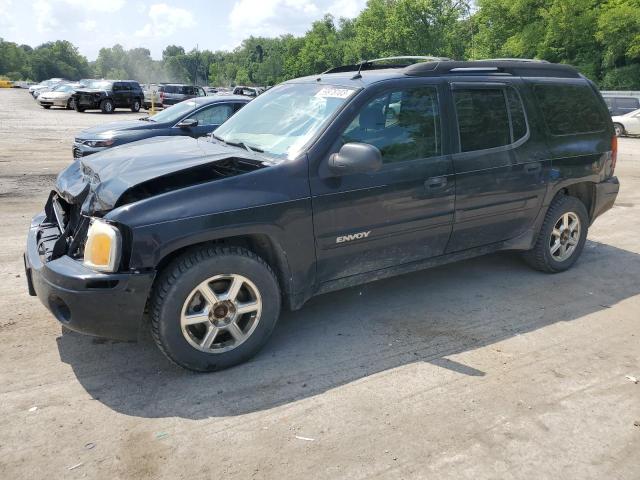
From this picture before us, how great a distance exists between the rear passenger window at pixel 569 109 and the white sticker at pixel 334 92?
196 cm

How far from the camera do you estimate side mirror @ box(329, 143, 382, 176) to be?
3.48m

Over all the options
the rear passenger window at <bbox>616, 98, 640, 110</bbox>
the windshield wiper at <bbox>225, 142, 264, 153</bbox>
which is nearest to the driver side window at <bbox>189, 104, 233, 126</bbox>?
the windshield wiper at <bbox>225, 142, 264, 153</bbox>

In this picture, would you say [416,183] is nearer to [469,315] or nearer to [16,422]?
[469,315]

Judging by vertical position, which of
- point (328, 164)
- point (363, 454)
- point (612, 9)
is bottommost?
point (363, 454)

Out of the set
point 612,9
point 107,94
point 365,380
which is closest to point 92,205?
point 365,380

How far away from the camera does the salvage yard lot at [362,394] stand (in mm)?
2672

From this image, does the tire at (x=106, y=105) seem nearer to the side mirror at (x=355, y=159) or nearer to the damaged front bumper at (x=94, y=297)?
the damaged front bumper at (x=94, y=297)

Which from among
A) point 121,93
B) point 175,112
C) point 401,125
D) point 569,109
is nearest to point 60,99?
point 121,93

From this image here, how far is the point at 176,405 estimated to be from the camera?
3.10m

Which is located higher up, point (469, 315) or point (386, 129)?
point (386, 129)

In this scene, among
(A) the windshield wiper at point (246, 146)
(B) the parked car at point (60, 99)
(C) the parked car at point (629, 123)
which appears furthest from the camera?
(B) the parked car at point (60, 99)

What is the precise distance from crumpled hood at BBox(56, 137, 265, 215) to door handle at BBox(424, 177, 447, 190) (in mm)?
1246

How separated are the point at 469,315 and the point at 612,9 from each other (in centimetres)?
4737

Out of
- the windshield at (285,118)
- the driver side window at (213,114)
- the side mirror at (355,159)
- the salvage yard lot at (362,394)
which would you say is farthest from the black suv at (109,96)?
the side mirror at (355,159)
